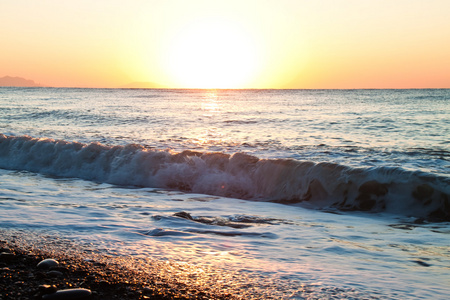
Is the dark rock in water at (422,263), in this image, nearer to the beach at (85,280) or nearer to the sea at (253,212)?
the sea at (253,212)

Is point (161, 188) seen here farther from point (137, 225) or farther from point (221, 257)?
point (221, 257)

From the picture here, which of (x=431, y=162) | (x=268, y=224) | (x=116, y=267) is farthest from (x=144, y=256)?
(x=431, y=162)

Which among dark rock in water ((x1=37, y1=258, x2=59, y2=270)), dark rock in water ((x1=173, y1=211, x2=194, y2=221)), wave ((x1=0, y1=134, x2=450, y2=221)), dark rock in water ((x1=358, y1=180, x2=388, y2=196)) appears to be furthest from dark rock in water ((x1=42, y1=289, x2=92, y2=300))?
dark rock in water ((x1=358, y1=180, x2=388, y2=196))

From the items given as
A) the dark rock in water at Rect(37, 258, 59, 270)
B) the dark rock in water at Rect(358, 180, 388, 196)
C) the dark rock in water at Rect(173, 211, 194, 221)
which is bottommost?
the dark rock in water at Rect(173, 211, 194, 221)

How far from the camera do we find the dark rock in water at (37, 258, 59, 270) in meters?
3.43

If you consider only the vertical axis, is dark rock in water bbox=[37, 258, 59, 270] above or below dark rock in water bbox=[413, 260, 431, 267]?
below

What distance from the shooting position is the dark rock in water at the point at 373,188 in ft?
23.9

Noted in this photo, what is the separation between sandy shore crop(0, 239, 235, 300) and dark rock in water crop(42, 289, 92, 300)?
19mm

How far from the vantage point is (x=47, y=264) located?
346 centimetres

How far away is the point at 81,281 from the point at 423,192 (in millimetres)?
5980

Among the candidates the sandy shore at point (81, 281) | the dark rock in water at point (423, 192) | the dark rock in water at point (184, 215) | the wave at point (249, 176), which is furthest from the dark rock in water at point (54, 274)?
the dark rock in water at point (423, 192)

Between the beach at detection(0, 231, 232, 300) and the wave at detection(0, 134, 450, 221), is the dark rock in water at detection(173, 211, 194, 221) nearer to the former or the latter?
the beach at detection(0, 231, 232, 300)

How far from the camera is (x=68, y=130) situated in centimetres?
1862

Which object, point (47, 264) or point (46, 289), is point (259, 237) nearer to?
point (47, 264)
